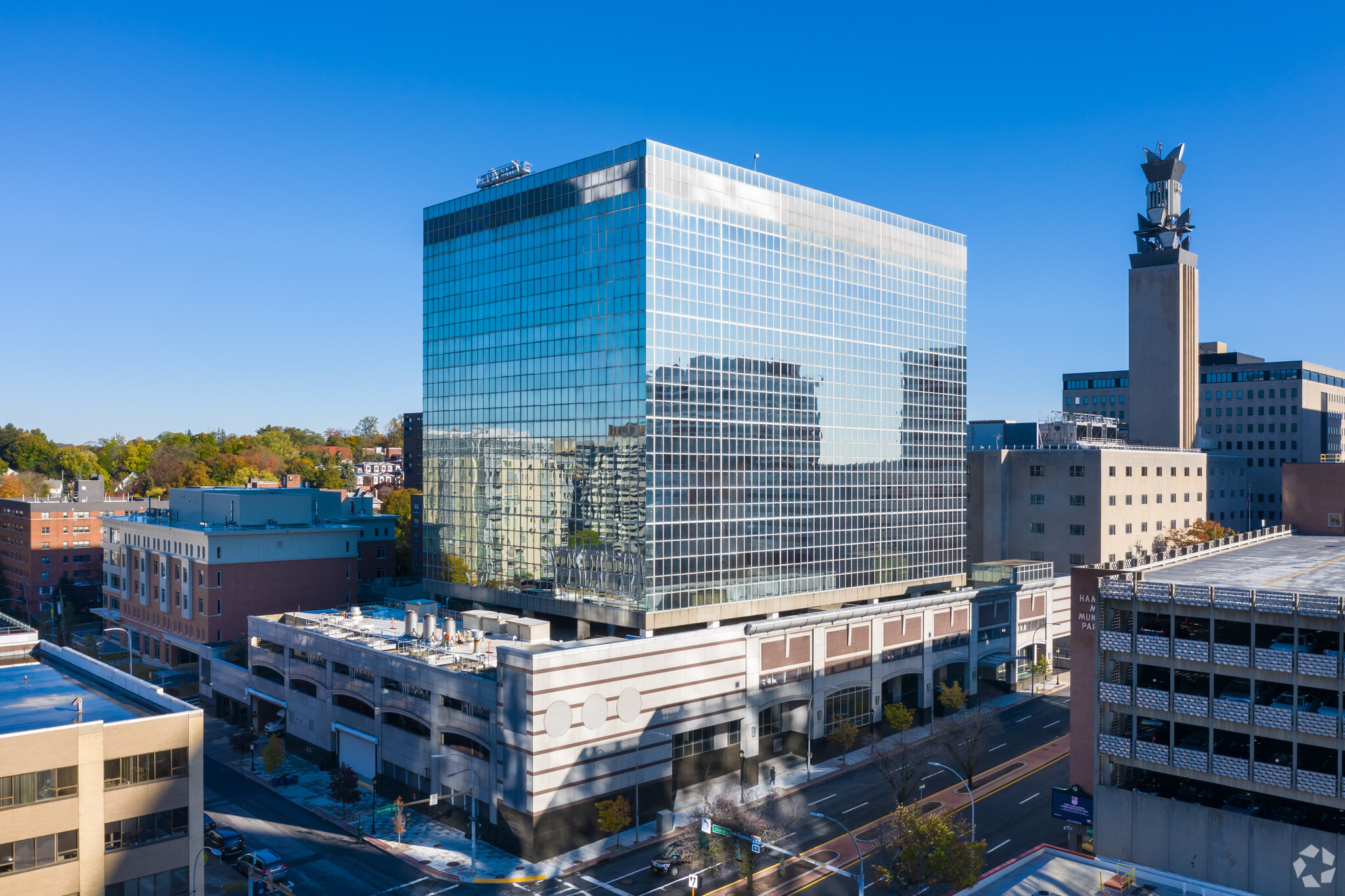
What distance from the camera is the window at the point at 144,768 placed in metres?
43.8

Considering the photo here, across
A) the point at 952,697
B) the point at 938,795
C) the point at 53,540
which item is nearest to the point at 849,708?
the point at 952,697

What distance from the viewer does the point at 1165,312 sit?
146500 mm

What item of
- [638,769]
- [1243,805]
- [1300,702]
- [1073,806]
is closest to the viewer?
[1300,702]

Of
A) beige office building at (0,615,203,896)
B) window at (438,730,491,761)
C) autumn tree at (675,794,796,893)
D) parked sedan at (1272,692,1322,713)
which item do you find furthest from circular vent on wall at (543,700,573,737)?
parked sedan at (1272,692,1322,713)

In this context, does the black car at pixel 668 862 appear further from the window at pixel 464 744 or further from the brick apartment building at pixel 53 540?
the brick apartment building at pixel 53 540

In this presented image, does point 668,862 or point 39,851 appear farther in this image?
point 668,862

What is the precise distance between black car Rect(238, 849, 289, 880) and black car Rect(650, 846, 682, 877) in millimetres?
22675

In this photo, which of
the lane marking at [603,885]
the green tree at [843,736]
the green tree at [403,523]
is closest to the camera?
the lane marking at [603,885]

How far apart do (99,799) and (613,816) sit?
97.6ft

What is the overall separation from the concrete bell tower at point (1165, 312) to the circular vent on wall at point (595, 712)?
12156 cm

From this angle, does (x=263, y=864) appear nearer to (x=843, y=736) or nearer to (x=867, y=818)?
(x=867, y=818)

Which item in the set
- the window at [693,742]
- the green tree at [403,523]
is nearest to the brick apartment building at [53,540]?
the green tree at [403,523]

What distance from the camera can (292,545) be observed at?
108m

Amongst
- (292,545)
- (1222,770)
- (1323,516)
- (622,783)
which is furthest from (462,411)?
(1323,516)
